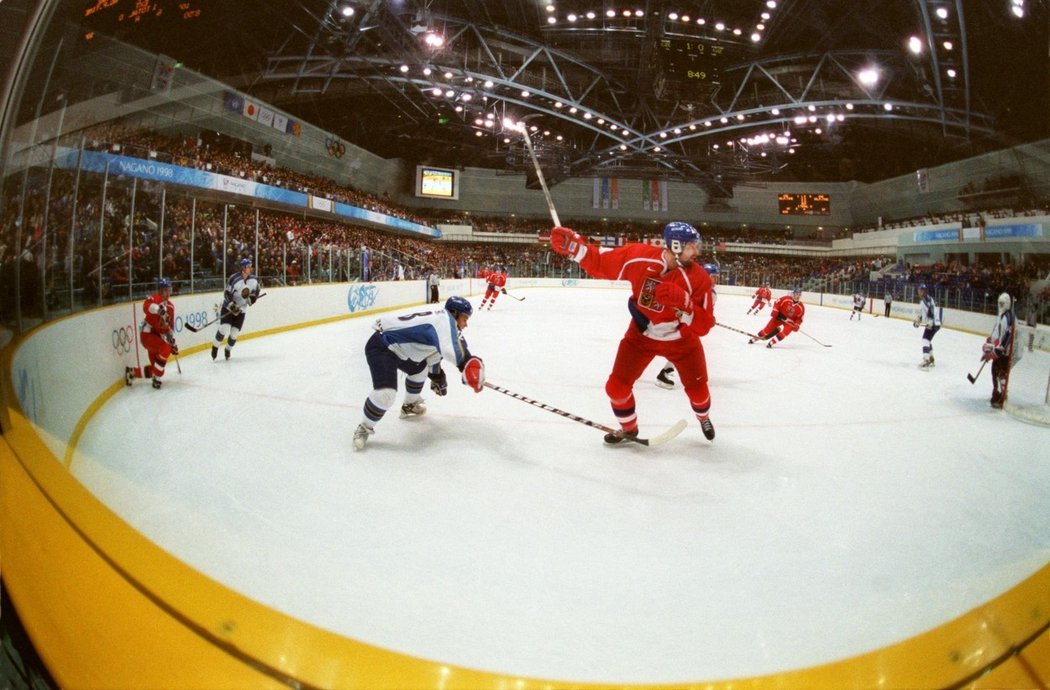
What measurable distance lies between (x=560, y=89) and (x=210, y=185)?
47.8 feet

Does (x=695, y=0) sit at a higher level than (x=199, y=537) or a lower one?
higher

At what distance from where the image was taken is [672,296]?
3.28 meters

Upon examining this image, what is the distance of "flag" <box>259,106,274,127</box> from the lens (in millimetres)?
15458

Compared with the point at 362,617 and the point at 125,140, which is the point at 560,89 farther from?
the point at 362,617

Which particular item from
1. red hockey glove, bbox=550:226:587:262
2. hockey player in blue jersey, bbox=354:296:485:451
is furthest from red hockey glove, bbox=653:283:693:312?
hockey player in blue jersey, bbox=354:296:485:451

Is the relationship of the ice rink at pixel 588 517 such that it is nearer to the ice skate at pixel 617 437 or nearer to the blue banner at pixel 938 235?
the ice skate at pixel 617 437

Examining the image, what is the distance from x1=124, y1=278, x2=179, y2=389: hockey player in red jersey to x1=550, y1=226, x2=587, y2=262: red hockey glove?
10.7 feet

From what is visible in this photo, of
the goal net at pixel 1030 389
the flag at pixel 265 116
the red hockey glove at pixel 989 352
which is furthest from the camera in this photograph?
the flag at pixel 265 116

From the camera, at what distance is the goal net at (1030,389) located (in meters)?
2.61

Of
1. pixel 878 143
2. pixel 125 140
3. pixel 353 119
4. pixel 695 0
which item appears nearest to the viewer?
pixel 125 140

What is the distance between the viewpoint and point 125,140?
8.28 ft

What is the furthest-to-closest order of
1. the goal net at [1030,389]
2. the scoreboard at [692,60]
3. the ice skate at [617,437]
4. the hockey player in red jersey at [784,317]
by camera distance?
the hockey player in red jersey at [784,317] < the scoreboard at [692,60] < the ice skate at [617,437] < the goal net at [1030,389]

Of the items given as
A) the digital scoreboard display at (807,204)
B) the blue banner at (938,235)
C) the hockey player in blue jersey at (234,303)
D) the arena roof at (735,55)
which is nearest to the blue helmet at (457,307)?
the arena roof at (735,55)

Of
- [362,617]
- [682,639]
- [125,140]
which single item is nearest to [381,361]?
[125,140]
